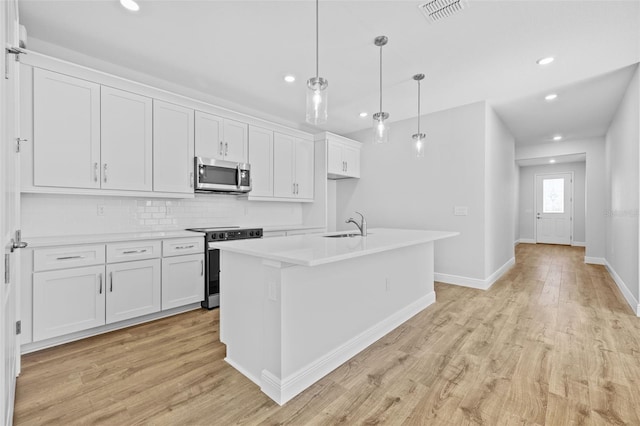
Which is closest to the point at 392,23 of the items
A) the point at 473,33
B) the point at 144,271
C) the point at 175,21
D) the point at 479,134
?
the point at 473,33

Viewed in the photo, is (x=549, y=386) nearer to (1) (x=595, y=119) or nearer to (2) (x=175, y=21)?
(2) (x=175, y=21)

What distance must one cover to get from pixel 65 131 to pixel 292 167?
2808 mm

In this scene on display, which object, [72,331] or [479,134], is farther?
[479,134]

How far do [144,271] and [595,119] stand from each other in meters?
6.89

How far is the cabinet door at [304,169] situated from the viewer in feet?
16.2

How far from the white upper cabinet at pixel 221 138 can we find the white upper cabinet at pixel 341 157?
147 cm

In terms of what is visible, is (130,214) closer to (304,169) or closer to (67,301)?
(67,301)

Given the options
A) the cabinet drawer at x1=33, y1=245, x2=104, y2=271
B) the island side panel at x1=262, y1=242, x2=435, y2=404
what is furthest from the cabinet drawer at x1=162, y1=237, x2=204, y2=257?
the island side panel at x1=262, y1=242, x2=435, y2=404

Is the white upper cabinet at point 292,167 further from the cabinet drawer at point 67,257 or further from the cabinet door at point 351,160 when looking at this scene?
the cabinet drawer at point 67,257

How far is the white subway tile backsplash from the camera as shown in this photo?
284 centimetres

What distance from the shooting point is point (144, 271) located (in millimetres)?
2939

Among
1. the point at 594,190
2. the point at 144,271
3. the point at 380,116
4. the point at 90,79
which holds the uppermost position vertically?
the point at 90,79

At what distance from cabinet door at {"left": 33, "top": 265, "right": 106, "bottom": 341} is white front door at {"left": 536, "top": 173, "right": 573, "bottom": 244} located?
10.9 meters

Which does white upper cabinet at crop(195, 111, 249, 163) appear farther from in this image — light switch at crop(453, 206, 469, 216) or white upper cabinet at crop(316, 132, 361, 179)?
light switch at crop(453, 206, 469, 216)
